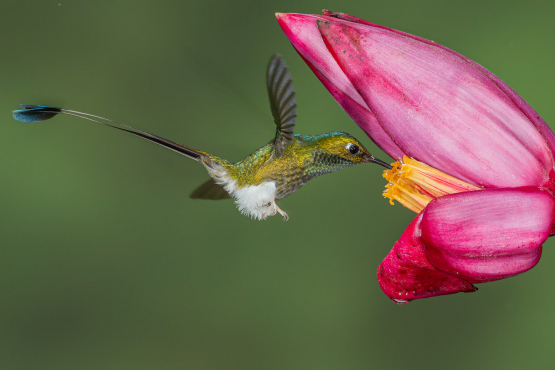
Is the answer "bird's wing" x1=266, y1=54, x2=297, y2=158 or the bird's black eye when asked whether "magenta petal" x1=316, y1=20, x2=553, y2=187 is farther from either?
A: the bird's black eye

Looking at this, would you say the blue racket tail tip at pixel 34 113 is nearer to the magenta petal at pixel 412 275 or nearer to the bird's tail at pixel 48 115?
the bird's tail at pixel 48 115

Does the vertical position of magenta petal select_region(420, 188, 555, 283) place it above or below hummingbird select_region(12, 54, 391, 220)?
below

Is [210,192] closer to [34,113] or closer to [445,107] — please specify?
[34,113]

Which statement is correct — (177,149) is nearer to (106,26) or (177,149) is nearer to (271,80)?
(271,80)

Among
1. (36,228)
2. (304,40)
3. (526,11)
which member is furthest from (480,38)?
(36,228)

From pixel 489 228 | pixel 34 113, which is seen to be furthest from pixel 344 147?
pixel 34 113

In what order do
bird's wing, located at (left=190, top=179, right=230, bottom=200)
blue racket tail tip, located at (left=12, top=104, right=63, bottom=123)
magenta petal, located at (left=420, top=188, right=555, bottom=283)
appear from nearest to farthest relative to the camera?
magenta petal, located at (left=420, top=188, right=555, bottom=283), blue racket tail tip, located at (left=12, top=104, right=63, bottom=123), bird's wing, located at (left=190, top=179, right=230, bottom=200)

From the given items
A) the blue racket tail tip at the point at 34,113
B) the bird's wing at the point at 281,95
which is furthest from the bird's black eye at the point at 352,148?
the blue racket tail tip at the point at 34,113

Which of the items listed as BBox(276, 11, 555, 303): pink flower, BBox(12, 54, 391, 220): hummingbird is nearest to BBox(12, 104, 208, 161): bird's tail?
BBox(12, 54, 391, 220): hummingbird
